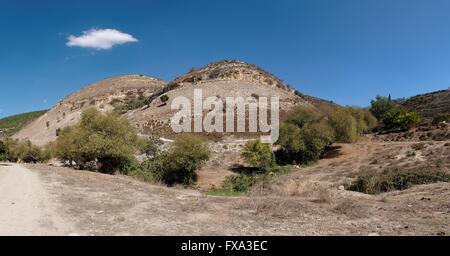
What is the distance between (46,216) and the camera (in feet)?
34.9

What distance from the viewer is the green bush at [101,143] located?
Answer: 32.1 metres

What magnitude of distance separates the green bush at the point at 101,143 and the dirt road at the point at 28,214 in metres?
15.6

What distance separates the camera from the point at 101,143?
31797 millimetres

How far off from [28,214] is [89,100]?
88.3 meters

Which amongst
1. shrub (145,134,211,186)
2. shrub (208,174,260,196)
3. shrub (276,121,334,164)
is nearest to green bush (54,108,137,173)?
shrub (145,134,211,186)

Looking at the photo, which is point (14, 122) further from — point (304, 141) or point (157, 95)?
point (304, 141)

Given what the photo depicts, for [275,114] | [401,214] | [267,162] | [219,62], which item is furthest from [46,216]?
[219,62]

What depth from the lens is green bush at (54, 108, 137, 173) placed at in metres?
32.1

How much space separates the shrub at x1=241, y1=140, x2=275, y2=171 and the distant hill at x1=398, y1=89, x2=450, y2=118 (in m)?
39.5

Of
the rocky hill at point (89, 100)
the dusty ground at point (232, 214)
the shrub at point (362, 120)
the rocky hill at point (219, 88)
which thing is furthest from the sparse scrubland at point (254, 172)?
the rocky hill at point (89, 100)

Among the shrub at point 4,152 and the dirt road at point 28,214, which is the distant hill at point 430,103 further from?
the dirt road at point 28,214
